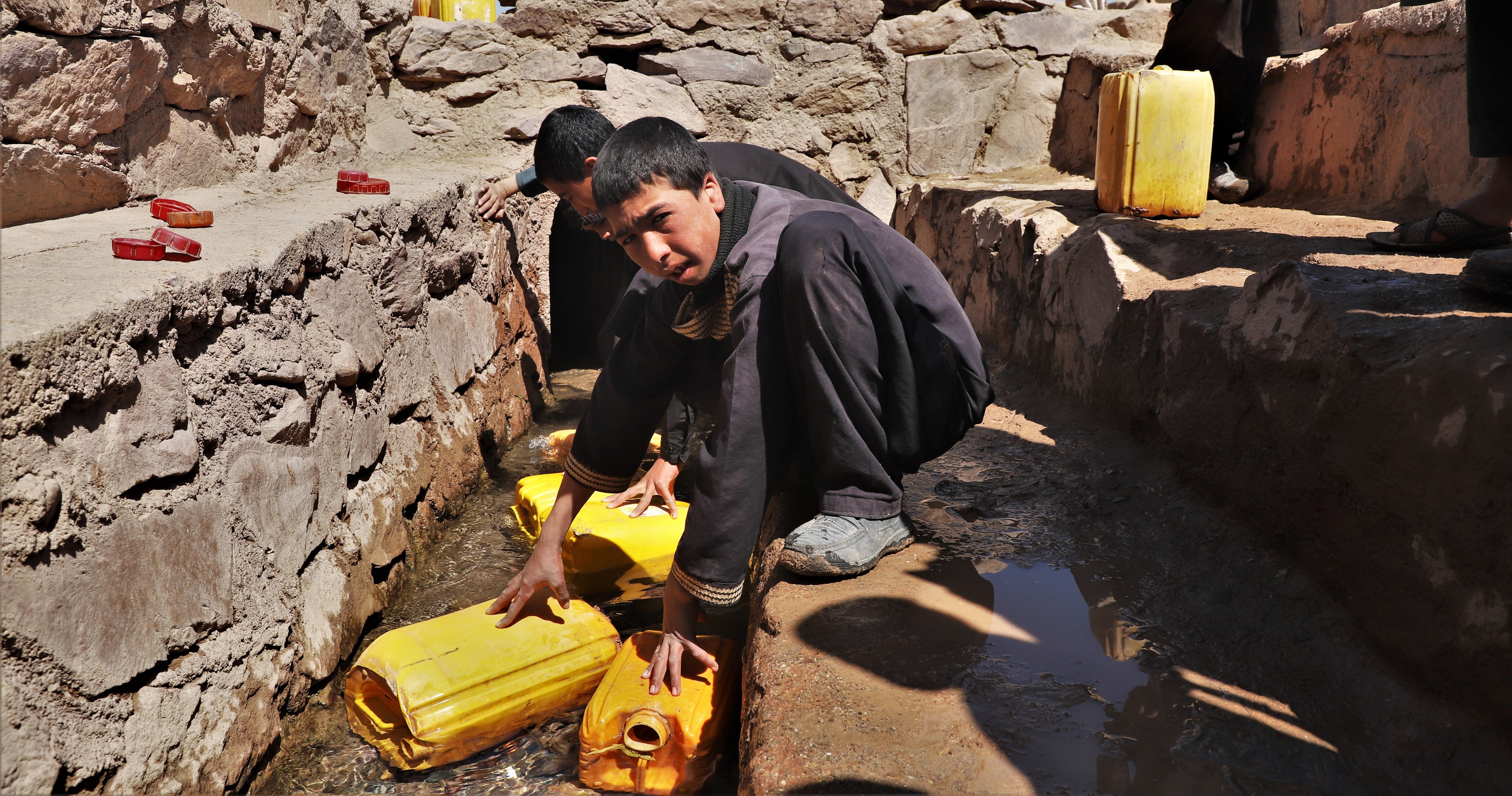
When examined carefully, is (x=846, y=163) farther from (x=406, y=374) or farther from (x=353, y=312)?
(x=353, y=312)

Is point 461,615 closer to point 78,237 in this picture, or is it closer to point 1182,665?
point 78,237

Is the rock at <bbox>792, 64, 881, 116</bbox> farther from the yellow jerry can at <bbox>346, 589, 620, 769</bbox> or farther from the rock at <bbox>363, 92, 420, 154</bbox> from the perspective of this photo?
the yellow jerry can at <bbox>346, 589, 620, 769</bbox>

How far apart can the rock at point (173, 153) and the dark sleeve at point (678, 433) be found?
1.45m

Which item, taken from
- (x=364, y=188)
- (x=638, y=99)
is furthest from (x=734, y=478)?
(x=638, y=99)

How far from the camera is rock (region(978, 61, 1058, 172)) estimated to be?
4445 millimetres

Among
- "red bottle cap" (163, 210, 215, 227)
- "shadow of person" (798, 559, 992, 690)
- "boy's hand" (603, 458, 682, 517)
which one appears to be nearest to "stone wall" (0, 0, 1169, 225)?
"red bottle cap" (163, 210, 215, 227)

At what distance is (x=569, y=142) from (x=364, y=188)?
64 cm

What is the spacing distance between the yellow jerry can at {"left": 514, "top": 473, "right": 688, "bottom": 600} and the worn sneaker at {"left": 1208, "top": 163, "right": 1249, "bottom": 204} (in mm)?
2255

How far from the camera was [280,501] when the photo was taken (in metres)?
1.79

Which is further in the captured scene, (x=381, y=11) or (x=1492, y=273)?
(x=381, y=11)

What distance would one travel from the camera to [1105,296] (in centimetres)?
251

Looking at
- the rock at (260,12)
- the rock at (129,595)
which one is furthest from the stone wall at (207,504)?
the rock at (260,12)

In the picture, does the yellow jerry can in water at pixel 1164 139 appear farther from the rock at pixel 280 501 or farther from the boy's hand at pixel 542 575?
the rock at pixel 280 501

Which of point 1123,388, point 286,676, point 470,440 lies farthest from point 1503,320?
point 470,440
